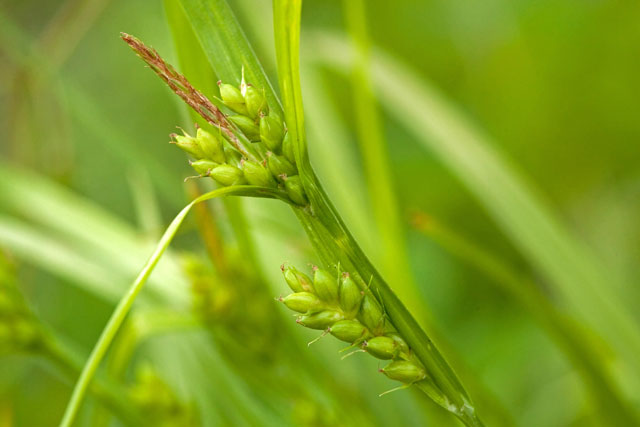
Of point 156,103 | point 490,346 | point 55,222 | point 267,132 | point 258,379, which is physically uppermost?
point 156,103

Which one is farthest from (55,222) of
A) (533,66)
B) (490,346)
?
(533,66)

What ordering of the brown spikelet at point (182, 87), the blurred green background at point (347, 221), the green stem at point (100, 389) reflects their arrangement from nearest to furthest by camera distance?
the brown spikelet at point (182, 87)
the green stem at point (100, 389)
the blurred green background at point (347, 221)

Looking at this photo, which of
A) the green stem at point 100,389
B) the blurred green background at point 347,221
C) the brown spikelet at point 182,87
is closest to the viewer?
the brown spikelet at point 182,87

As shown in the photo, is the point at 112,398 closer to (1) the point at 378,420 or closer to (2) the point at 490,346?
(1) the point at 378,420

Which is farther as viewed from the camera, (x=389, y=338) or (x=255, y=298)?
(x=255, y=298)

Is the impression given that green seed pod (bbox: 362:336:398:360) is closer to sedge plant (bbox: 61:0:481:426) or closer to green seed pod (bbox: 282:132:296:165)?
sedge plant (bbox: 61:0:481:426)

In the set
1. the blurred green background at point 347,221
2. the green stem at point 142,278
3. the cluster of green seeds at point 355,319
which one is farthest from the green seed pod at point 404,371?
the blurred green background at point 347,221

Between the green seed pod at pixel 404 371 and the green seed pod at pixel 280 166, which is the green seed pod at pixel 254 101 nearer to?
the green seed pod at pixel 280 166

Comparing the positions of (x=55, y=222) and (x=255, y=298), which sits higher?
(x=55, y=222)
